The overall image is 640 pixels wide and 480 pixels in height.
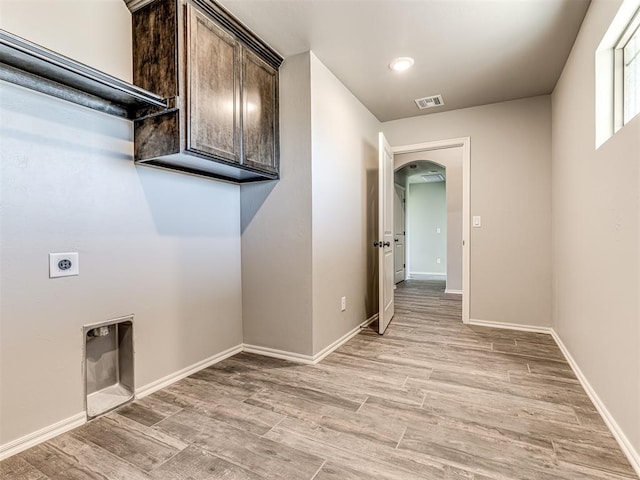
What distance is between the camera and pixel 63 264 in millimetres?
1651

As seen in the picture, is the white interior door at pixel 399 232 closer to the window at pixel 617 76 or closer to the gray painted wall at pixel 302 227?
the gray painted wall at pixel 302 227

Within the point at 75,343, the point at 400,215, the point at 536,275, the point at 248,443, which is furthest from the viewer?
the point at 400,215

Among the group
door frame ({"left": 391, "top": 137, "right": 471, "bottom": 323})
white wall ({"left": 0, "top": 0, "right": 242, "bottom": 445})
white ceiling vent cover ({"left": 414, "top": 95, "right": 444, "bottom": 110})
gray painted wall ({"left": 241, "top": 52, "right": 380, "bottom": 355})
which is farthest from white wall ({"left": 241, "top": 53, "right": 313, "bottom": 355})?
door frame ({"left": 391, "top": 137, "right": 471, "bottom": 323})

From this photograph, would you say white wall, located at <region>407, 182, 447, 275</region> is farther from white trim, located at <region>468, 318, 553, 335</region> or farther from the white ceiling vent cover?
the white ceiling vent cover

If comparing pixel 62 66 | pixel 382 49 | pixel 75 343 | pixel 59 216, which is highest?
Result: pixel 382 49

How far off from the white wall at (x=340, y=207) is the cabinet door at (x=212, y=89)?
0.62m

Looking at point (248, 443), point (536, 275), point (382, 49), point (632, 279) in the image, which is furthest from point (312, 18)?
point (536, 275)

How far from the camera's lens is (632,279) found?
141cm

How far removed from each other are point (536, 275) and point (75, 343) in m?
3.83

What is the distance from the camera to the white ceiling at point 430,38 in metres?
2.02

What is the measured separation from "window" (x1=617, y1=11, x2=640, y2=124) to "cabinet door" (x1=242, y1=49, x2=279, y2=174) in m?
2.13

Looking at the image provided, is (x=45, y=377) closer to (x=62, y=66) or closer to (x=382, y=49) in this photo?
(x=62, y=66)

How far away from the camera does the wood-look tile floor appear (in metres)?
1.38

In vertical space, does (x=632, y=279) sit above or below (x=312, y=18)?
below
